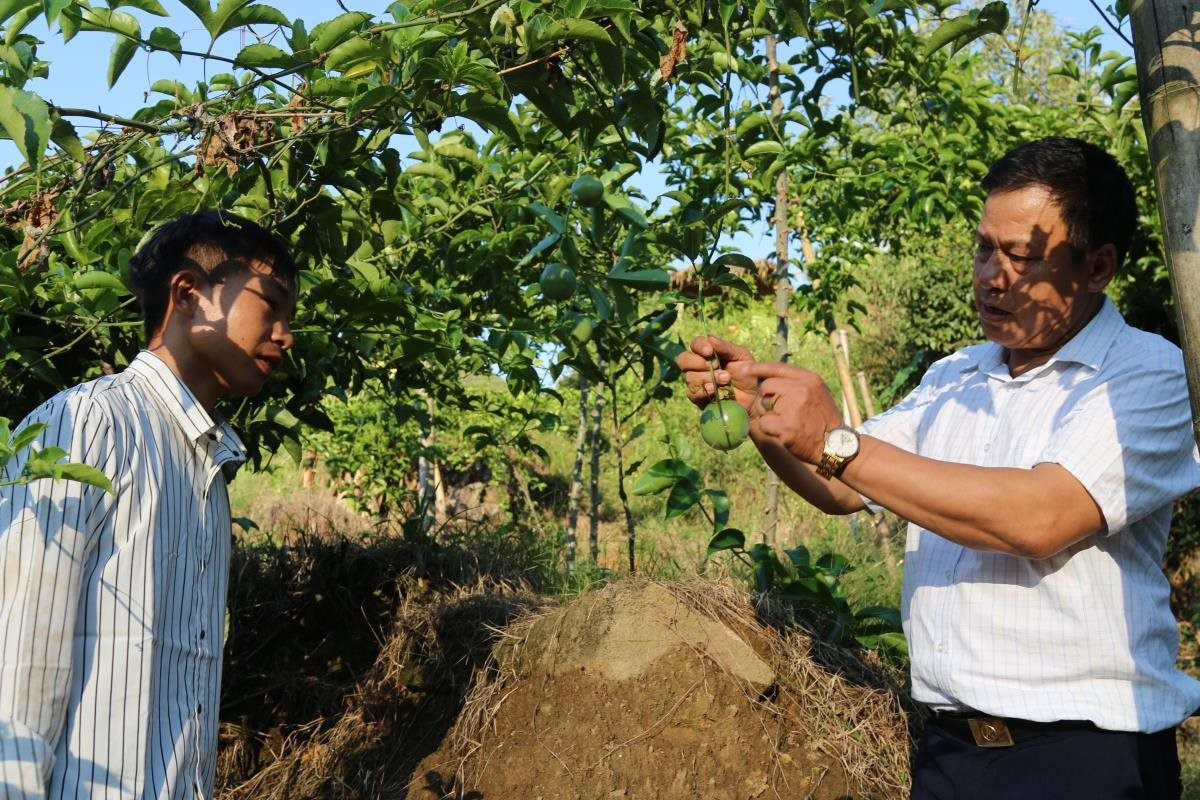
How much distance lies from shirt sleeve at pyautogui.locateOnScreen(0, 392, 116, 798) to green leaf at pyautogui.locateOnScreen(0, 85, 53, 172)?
0.36 metres

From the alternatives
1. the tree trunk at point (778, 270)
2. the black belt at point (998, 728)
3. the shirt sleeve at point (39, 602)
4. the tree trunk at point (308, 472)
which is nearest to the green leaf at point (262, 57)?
the shirt sleeve at point (39, 602)

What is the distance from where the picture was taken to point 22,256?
6.91 ft

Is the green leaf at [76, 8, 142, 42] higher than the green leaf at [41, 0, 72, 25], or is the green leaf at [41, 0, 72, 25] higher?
the green leaf at [76, 8, 142, 42]

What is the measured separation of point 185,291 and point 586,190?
757 millimetres

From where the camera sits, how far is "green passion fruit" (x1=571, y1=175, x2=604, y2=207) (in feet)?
7.06

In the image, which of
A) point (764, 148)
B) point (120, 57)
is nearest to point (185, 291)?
point (120, 57)

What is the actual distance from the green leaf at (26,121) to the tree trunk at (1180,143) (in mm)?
1354

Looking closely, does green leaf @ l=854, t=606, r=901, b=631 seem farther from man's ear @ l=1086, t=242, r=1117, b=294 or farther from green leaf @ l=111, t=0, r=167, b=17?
green leaf @ l=111, t=0, r=167, b=17

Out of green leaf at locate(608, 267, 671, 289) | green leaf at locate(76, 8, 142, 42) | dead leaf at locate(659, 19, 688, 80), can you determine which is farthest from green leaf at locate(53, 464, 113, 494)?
dead leaf at locate(659, 19, 688, 80)

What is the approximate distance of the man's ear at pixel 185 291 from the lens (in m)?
1.90

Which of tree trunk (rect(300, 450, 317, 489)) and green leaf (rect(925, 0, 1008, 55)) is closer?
green leaf (rect(925, 0, 1008, 55))

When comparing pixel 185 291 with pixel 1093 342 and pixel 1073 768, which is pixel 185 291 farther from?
pixel 1073 768

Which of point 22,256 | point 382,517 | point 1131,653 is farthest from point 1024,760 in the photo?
point 382,517

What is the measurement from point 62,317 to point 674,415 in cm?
748
